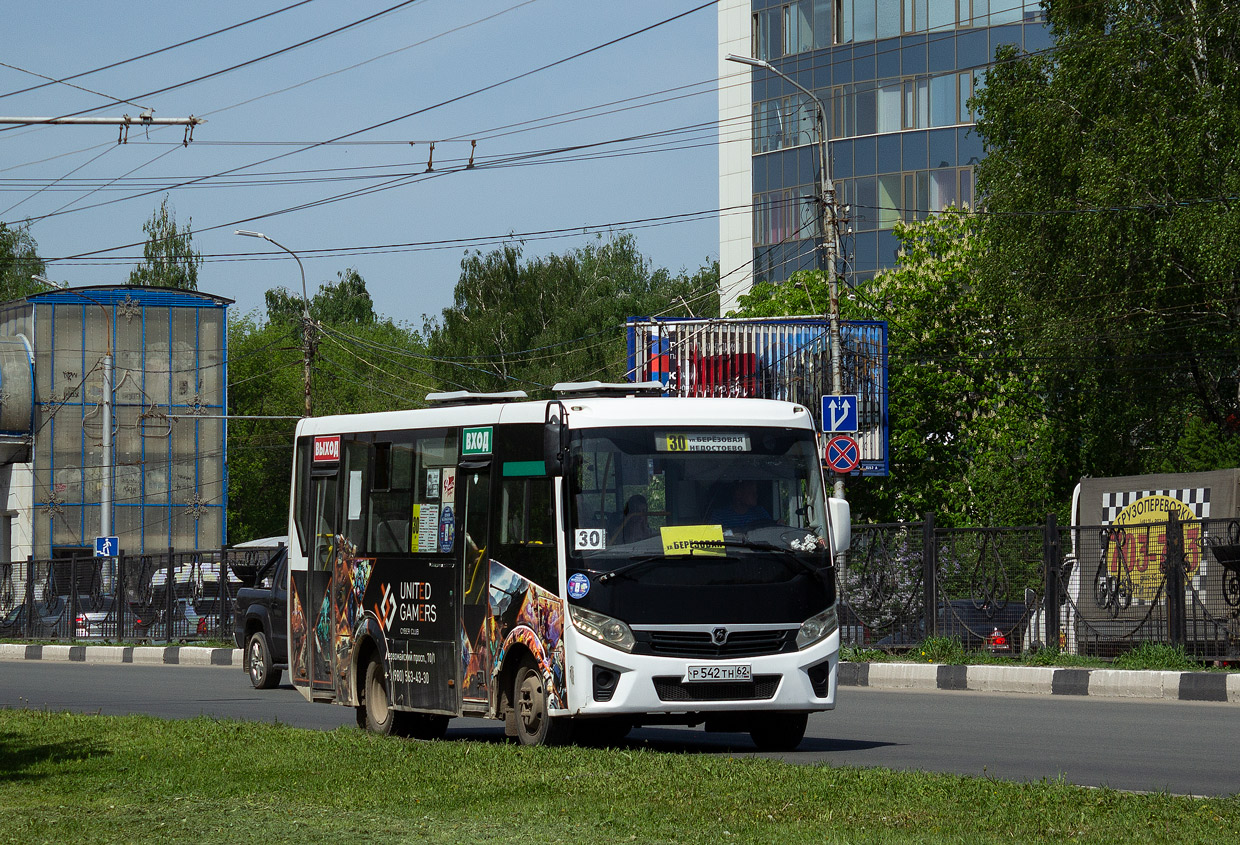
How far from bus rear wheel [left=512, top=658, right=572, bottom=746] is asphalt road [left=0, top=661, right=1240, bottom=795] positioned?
3.37 ft

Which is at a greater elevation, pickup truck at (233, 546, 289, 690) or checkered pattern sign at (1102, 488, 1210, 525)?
checkered pattern sign at (1102, 488, 1210, 525)

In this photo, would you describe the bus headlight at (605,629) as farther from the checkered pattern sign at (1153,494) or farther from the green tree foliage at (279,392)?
the green tree foliage at (279,392)

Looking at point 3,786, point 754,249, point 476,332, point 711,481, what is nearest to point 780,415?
point 711,481

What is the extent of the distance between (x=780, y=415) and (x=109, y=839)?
6.37m

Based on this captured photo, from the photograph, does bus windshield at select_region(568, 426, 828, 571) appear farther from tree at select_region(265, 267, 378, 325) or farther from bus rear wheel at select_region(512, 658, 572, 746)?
tree at select_region(265, 267, 378, 325)

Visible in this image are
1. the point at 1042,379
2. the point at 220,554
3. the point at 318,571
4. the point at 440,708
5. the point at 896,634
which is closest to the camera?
the point at 440,708

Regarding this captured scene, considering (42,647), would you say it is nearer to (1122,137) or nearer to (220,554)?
(220,554)

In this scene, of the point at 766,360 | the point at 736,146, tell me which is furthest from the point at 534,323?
the point at 766,360

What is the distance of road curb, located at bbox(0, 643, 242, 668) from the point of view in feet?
98.7

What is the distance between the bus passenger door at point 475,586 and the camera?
1279 centimetres

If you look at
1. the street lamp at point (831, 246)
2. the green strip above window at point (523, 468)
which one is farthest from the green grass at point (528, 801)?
the street lamp at point (831, 246)

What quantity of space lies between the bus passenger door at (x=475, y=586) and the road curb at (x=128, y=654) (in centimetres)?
1673

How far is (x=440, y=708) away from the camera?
13.3 meters

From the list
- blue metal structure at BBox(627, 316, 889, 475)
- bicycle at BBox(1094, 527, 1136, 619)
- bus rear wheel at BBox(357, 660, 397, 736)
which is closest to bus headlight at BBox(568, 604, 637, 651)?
bus rear wheel at BBox(357, 660, 397, 736)
